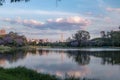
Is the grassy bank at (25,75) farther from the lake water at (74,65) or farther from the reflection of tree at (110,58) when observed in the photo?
the reflection of tree at (110,58)

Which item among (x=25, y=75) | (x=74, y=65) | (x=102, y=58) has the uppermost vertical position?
(x=25, y=75)

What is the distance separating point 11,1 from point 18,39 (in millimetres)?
118164

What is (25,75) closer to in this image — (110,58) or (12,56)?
(110,58)

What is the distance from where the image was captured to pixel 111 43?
137000mm

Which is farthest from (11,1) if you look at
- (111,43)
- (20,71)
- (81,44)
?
(81,44)

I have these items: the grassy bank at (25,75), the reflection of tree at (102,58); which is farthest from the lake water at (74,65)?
the grassy bank at (25,75)

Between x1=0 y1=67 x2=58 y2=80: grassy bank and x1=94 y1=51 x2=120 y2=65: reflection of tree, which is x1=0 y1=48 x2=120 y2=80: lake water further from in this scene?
x1=0 y1=67 x2=58 y2=80: grassy bank

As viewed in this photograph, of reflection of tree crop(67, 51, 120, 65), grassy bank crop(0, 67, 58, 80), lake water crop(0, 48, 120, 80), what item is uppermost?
grassy bank crop(0, 67, 58, 80)

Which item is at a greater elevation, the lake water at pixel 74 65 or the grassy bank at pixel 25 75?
the grassy bank at pixel 25 75

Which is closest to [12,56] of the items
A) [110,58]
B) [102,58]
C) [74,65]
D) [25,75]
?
[102,58]

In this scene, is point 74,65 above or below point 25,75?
below

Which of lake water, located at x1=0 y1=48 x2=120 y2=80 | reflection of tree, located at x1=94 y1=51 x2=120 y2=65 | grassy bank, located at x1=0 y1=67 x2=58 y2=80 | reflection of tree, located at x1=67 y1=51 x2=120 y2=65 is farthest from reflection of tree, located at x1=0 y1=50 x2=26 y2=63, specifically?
grassy bank, located at x1=0 y1=67 x2=58 y2=80

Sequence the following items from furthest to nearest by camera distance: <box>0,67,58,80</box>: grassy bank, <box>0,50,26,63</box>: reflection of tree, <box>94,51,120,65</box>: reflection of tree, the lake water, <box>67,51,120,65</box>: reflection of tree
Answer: <box>0,50,26,63</box>: reflection of tree, <box>67,51,120,65</box>: reflection of tree, <box>94,51,120,65</box>: reflection of tree, the lake water, <box>0,67,58,80</box>: grassy bank

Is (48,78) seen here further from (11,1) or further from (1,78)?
(11,1)
